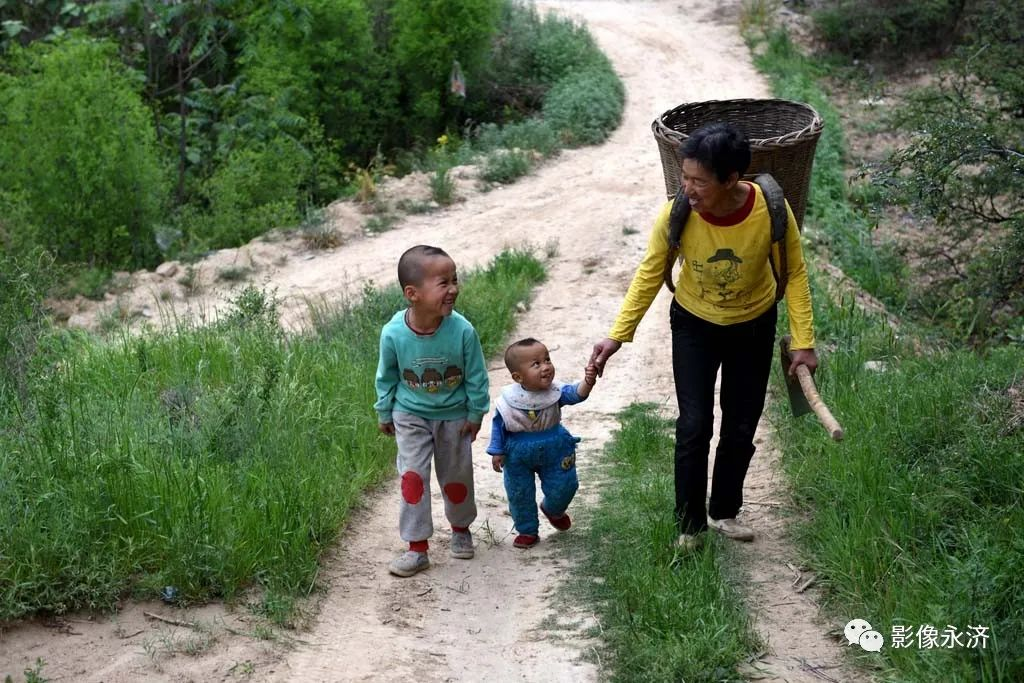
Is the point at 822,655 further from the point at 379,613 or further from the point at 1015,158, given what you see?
the point at 1015,158

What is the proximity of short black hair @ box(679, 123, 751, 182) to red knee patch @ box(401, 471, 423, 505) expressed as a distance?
1.89 m

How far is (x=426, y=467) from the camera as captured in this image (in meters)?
5.40

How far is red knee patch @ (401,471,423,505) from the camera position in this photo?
5359mm

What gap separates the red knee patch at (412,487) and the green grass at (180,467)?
48cm

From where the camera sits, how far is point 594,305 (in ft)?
32.7

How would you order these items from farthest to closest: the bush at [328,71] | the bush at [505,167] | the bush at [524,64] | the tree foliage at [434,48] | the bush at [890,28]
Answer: the bush at [890,28] < the bush at [524,64] < the tree foliage at [434,48] < the bush at [328,71] < the bush at [505,167]

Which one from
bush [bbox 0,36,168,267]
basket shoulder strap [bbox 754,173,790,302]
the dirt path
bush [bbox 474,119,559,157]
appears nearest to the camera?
the dirt path

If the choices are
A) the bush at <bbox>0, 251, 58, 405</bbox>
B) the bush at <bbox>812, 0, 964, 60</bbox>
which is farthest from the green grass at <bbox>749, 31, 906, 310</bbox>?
the bush at <bbox>0, 251, 58, 405</bbox>

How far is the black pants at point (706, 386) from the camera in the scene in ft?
16.4

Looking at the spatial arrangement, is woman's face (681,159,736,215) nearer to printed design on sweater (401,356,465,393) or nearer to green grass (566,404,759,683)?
printed design on sweater (401,356,465,393)

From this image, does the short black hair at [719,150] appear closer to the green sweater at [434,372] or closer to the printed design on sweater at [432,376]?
the green sweater at [434,372]

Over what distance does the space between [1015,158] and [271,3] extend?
12.6m

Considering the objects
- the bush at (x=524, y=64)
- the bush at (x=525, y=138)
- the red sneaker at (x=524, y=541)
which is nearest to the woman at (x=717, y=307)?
the red sneaker at (x=524, y=541)

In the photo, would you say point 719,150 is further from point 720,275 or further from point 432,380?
point 432,380
